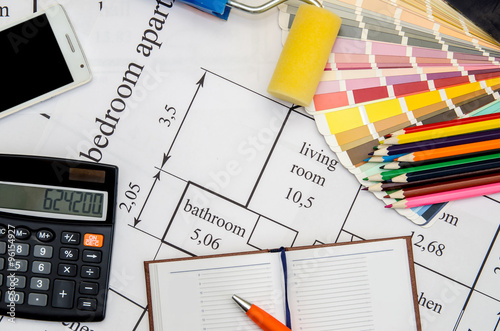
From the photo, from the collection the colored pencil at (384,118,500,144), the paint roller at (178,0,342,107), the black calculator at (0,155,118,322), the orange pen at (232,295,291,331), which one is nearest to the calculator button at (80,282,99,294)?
the black calculator at (0,155,118,322)

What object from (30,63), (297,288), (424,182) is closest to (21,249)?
(30,63)

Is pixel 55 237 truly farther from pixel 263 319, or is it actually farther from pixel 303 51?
pixel 303 51

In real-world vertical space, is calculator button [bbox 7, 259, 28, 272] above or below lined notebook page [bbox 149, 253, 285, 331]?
below

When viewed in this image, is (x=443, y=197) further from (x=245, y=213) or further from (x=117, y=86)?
(x=117, y=86)

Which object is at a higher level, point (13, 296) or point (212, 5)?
point (212, 5)

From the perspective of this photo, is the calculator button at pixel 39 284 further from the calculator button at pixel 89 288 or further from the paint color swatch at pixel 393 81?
the paint color swatch at pixel 393 81

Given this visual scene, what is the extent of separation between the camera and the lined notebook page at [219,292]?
57 centimetres

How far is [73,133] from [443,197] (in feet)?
1.71

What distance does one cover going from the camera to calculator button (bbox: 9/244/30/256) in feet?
1.84

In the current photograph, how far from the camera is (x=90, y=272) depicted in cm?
57

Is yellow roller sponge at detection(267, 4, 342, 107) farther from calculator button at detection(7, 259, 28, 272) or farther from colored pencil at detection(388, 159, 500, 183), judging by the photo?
calculator button at detection(7, 259, 28, 272)

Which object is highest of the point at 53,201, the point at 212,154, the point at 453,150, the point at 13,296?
the point at 453,150

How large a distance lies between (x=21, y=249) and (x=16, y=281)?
0.14ft

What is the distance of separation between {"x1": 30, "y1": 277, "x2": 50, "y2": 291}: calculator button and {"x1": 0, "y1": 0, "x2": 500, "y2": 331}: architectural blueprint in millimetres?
90
